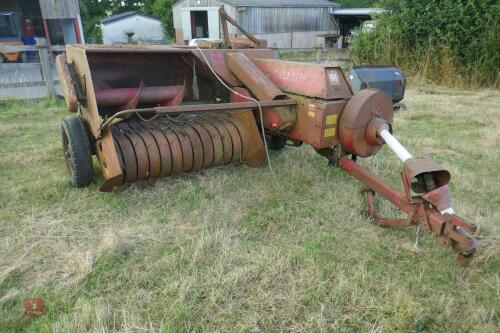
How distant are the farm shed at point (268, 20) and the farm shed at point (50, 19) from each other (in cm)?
621

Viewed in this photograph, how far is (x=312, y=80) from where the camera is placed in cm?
314

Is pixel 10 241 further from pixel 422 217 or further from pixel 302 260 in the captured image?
pixel 422 217

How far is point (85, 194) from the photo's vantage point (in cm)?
339

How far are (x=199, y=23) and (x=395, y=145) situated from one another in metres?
22.2

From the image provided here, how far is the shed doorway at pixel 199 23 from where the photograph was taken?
22.2 meters

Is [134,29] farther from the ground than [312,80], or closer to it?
farther from the ground

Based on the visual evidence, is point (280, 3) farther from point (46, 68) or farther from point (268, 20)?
point (46, 68)

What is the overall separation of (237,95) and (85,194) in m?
1.67

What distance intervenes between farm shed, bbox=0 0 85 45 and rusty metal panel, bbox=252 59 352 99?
14.1m

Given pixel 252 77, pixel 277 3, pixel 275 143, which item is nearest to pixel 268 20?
pixel 277 3

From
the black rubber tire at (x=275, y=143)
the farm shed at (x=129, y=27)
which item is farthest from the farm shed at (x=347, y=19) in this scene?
the black rubber tire at (x=275, y=143)

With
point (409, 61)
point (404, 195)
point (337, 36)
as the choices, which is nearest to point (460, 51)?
point (409, 61)

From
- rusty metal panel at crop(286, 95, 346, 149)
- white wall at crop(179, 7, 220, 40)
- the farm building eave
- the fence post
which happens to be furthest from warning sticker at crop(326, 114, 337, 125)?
white wall at crop(179, 7, 220, 40)

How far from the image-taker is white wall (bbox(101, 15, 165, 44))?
24594mm
